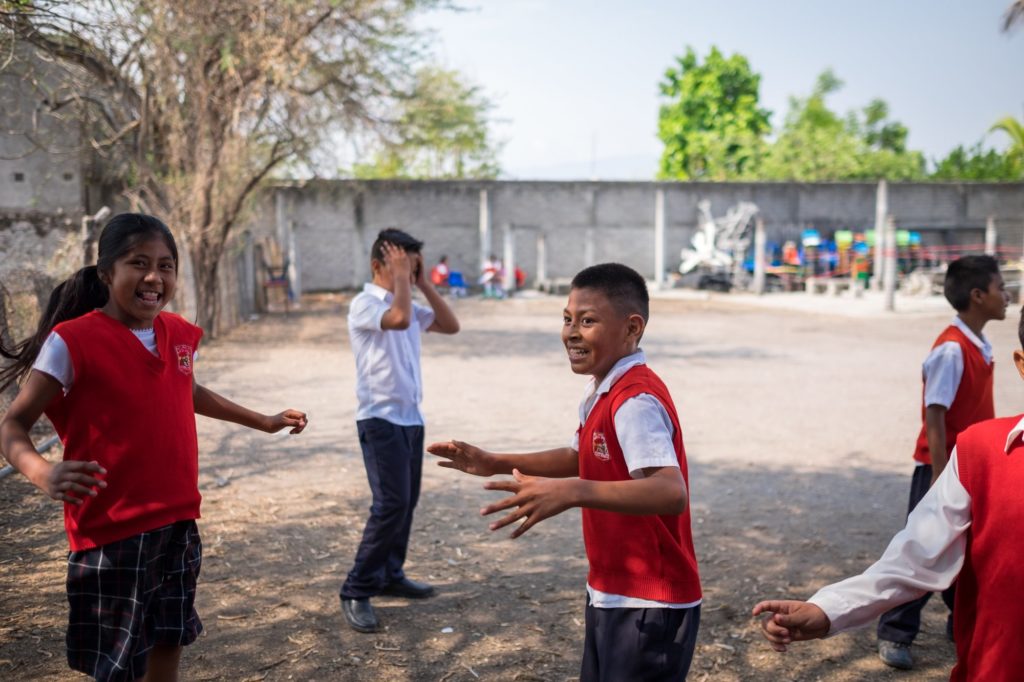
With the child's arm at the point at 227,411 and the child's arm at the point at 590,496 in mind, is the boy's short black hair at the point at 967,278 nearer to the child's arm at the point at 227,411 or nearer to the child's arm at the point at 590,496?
the child's arm at the point at 590,496

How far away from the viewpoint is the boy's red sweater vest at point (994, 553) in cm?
180

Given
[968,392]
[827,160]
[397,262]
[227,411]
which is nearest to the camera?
[227,411]

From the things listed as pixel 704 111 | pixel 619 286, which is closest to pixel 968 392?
pixel 619 286

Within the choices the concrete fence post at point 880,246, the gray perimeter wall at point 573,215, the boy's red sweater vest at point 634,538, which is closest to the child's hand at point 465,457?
the boy's red sweater vest at point 634,538

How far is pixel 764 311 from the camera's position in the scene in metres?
22.6

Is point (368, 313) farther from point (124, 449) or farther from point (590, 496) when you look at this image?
point (590, 496)

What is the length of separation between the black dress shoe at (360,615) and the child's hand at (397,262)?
1.52 meters

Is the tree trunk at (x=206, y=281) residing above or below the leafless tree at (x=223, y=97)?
below

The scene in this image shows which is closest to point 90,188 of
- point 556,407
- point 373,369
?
point 556,407

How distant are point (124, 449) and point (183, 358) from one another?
0.37 m

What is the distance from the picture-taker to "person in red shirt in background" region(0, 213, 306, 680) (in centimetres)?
267

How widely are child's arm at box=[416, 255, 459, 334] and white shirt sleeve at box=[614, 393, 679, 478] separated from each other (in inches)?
95.9

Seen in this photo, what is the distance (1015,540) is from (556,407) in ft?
26.3

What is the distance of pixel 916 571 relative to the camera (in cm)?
189
